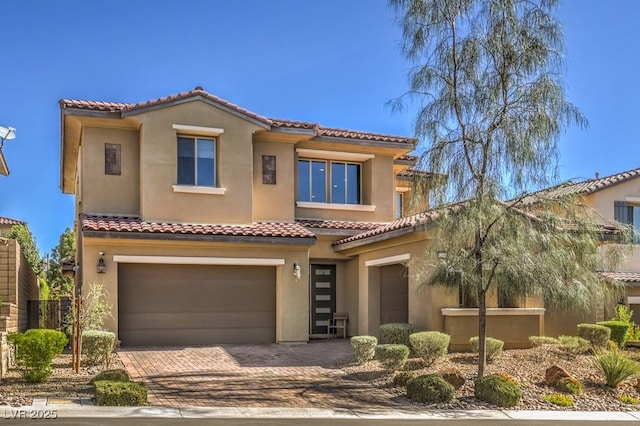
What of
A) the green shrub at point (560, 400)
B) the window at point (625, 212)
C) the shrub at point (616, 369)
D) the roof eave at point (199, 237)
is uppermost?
the window at point (625, 212)

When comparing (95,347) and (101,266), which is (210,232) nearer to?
(101,266)

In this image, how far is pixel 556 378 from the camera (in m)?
13.6

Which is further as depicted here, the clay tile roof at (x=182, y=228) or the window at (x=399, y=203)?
the window at (x=399, y=203)

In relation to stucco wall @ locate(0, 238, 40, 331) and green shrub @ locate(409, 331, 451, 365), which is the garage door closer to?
stucco wall @ locate(0, 238, 40, 331)

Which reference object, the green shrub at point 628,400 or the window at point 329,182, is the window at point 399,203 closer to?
Answer: the window at point 329,182

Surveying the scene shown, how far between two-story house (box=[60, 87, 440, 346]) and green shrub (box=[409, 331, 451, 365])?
6.44 feet

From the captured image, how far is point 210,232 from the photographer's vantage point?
18.5m

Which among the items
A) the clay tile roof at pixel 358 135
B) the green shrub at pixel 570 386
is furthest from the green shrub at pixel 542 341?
the clay tile roof at pixel 358 135

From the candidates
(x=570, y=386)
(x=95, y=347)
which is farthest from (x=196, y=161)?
(x=570, y=386)

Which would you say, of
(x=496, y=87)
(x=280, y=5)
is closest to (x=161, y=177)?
(x=280, y=5)

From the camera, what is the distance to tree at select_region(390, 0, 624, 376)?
12805 mm

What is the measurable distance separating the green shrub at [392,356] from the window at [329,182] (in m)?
9.25

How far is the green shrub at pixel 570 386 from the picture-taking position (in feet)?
43.4

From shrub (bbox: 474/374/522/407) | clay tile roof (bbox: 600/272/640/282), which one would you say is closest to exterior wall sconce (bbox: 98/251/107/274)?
shrub (bbox: 474/374/522/407)
